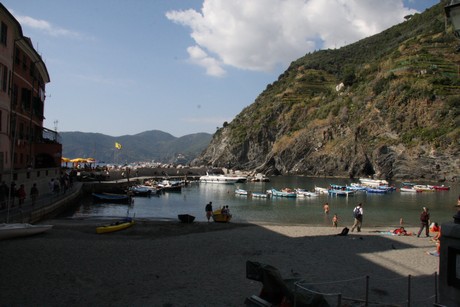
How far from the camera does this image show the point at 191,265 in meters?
16.4

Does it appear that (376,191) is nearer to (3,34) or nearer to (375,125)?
(375,125)

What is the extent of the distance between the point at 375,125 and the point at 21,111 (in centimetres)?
10230

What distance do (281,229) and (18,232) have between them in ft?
54.5

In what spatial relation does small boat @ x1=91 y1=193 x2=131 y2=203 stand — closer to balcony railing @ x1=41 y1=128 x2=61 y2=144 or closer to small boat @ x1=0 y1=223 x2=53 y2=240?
balcony railing @ x1=41 y1=128 x2=61 y2=144

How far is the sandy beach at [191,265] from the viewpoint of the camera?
40.6 ft

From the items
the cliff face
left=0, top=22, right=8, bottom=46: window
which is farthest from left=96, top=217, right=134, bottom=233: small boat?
the cliff face

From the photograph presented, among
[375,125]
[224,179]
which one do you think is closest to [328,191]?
[224,179]

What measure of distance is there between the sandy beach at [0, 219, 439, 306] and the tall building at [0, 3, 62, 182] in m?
9.53

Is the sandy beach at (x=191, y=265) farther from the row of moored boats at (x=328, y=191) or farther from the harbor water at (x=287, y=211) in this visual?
the row of moored boats at (x=328, y=191)

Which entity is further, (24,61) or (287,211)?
(287,211)

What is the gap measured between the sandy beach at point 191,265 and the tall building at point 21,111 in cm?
953

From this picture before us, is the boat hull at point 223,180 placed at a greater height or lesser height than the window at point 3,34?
lesser

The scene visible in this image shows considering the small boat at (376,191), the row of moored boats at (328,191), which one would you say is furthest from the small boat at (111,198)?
the small boat at (376,191)

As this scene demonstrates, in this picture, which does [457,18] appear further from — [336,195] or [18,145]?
[336,195]
